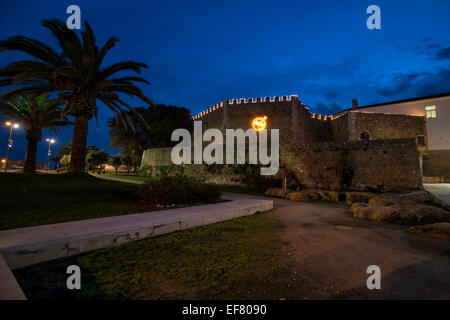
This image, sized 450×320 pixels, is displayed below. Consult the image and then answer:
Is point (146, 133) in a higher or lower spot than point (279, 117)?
higher

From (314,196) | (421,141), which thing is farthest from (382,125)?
(314,196)

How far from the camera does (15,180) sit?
28.2 ft

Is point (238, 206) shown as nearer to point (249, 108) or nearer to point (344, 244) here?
point (344, 244)

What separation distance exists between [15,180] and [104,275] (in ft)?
30.0

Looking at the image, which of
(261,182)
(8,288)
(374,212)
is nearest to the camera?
(8,288)

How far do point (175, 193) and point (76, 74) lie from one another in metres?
7.71

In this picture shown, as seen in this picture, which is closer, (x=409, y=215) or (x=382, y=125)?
(x=409, y=215)

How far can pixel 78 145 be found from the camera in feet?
35.9

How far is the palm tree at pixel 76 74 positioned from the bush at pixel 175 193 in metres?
5.81

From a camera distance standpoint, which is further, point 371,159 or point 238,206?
point 371,159

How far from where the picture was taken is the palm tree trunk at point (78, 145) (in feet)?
35.8

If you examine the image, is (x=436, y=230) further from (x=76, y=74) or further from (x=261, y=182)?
(x=76, y=74)

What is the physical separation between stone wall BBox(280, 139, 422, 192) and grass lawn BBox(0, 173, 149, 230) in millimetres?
12964

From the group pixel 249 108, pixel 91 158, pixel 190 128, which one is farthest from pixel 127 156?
pixel 249 108
